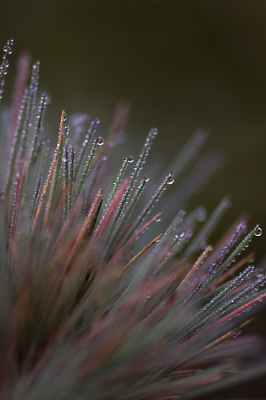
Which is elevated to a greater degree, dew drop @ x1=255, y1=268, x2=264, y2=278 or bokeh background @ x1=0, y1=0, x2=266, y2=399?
bokeh background @ x1=0, y1=0, x2=266, y2=399

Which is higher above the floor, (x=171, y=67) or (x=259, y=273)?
(x=171, y=67)

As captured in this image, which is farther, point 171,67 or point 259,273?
point 171,67

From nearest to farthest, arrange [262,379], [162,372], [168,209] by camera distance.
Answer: [162,372]
[168,209]
[262,379]

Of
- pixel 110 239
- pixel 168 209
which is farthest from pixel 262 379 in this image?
pixel 110 239

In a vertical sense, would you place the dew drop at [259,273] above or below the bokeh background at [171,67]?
below

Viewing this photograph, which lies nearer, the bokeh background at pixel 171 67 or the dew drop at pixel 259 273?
the dew drop at pixel 259 273

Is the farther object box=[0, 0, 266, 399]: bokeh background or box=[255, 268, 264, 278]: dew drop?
box=[0, 0, 266, 399]: bokeh background

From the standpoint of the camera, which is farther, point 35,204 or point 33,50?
point 33,50

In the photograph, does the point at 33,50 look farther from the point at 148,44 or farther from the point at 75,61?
the point at 148,44
